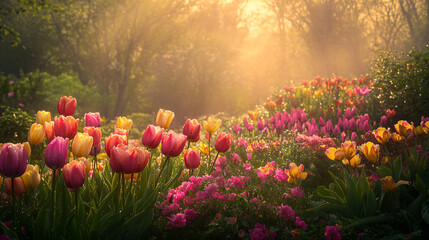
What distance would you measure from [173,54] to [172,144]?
55.1ft

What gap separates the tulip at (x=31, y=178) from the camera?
228 cm

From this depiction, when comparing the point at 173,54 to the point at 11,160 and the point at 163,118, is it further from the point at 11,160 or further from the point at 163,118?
the point at 11,160

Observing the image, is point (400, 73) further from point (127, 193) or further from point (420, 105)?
point (127, 193)

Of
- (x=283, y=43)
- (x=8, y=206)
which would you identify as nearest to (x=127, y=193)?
(x=8, y=206)

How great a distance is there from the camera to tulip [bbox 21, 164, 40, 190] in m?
2.28

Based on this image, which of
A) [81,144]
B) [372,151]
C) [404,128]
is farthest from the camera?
[404,128]

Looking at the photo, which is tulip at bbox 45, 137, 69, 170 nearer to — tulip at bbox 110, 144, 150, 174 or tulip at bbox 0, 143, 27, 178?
tulip at bbox 0, 143, 27, 178

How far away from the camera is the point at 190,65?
1725 cm

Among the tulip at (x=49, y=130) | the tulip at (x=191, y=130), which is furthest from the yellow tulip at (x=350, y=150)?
the tulip at (x=49, y=130)

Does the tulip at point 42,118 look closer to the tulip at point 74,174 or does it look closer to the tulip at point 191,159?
the tulip at point 74,174

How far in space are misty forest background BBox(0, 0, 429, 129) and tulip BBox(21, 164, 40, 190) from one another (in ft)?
37.3

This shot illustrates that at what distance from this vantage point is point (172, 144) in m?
2.37

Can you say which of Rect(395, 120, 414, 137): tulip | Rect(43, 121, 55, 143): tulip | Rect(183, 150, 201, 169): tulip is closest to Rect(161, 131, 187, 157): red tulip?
Rect(183, 150, 201, 169): tulip

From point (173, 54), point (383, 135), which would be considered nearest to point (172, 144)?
point (383, 135)
